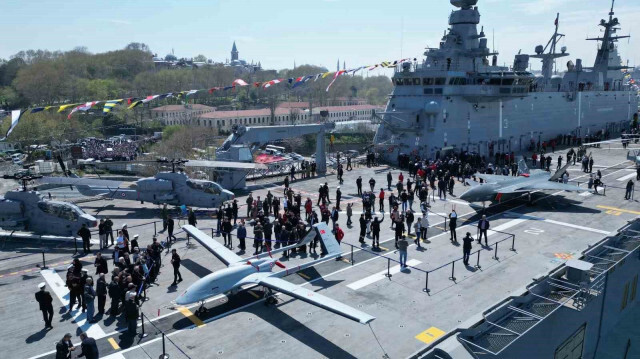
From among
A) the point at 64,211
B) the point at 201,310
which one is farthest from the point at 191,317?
the point at 64,211

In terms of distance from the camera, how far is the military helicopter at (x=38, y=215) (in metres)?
20.4

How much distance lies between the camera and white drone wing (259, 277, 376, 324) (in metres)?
11.5

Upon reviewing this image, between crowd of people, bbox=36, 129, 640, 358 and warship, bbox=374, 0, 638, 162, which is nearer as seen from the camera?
crowd of people, bbox=36, 129, 640, 358

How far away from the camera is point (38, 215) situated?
2064 centimetres

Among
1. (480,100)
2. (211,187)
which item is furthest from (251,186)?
(480,100)

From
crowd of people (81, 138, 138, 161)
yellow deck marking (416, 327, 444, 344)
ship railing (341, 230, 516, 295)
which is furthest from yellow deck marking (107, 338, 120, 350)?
crowd of people (81, 138, 138, 161)

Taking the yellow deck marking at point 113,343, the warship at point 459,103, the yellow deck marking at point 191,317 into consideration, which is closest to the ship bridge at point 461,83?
the warship at point 459,103

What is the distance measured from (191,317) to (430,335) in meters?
7.29

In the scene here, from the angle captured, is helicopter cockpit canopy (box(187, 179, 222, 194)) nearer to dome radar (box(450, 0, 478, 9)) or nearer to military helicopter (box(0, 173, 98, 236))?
military helicopter (box(0, 173, 98, 236))

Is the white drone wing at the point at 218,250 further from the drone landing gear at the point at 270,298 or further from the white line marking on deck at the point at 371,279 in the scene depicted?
the white line marking on deck at the point at 371,279

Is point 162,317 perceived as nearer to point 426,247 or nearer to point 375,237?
point 375,237

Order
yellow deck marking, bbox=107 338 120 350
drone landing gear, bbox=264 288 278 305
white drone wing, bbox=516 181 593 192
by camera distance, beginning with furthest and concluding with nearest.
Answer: white drone wing, bbox=516 181 593 192 < drone landing gear, bbox=264 288 278 305 < yellow deck marking, bbox=107 338 120 350

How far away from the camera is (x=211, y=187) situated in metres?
25.2

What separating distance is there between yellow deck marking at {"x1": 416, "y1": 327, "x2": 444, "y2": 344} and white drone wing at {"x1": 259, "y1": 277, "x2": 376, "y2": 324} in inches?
87.0
